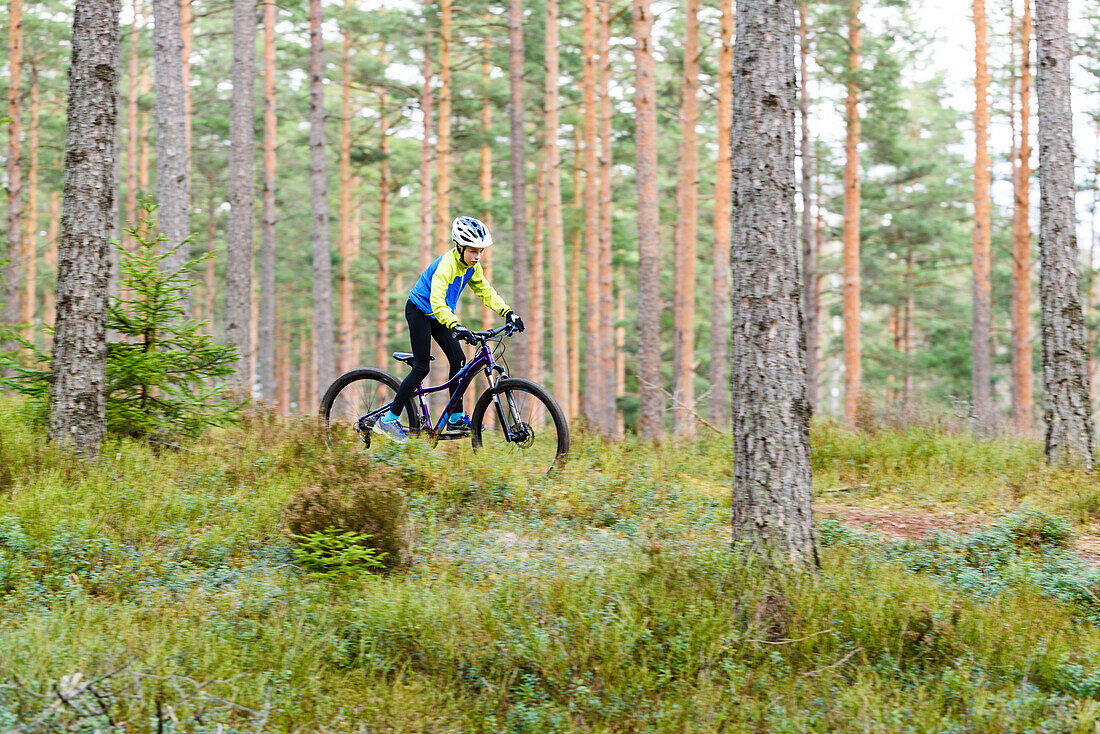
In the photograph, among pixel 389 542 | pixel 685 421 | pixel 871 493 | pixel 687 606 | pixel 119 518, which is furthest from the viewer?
pixel 685 421

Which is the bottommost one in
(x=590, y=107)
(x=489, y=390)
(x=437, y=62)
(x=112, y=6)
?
(x=489, y=390)

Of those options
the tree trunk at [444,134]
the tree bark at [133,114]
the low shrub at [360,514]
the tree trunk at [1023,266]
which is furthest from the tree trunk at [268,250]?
the tree trunk at [1023,266]

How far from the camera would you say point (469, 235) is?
293 inches

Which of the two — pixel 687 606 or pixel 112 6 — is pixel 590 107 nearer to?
pixel 112 6

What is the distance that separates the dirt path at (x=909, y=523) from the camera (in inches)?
254

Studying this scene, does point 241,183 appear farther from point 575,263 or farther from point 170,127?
point 575,263

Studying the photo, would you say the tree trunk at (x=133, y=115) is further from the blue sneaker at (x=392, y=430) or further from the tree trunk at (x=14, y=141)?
the blue sneaker at (x=392, y=430)

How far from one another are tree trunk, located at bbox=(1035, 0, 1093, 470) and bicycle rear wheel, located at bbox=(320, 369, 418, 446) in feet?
22.4

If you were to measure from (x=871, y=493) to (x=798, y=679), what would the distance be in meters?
4.38

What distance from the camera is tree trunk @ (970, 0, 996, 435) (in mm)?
21922

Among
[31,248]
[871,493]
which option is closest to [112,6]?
[871,493]

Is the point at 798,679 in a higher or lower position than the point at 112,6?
lower

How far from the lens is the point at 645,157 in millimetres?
16453

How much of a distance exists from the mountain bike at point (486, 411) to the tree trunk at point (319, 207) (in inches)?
404
